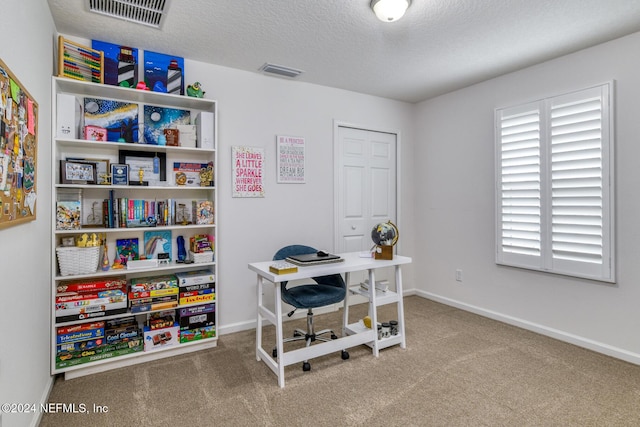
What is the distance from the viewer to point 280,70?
3293 millimetres

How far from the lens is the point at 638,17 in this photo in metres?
2.37

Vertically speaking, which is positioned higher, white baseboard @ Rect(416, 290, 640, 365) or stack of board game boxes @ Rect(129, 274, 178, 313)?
stack of board game boxes @ Rect(129, 274, 178, 313)

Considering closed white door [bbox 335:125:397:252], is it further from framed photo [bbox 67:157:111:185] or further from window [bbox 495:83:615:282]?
framed photo [bbox 67:157:111:185]

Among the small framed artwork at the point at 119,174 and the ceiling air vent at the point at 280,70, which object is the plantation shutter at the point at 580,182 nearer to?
the ceiling air vent at the point at 280,70

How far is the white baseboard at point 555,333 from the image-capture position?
104 inches

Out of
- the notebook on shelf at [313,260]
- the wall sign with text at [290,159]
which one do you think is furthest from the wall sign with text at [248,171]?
the notebook on shelf at [313,260]

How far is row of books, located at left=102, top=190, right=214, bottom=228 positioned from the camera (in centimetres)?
260

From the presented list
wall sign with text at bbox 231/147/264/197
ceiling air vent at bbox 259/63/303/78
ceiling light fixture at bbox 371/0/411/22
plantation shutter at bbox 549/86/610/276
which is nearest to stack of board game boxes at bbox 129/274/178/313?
wall sign with text at bbox 231/147/264/197

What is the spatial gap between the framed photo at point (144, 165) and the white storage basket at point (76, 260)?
2.03 ft

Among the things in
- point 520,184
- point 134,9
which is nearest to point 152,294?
point 134,9

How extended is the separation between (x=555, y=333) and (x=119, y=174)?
4010 mm

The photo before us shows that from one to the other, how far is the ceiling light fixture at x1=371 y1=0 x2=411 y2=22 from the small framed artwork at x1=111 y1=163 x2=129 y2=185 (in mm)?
2179

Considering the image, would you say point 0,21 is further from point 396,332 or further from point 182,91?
point 396,332

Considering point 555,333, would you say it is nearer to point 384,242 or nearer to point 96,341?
point 384,242
